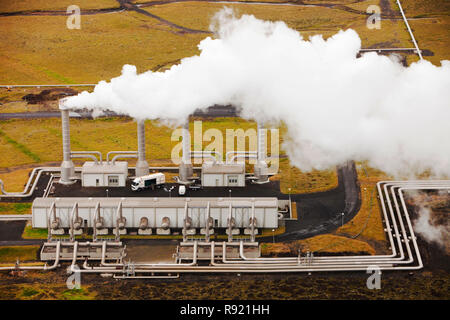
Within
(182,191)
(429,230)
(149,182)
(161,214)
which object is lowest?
(429,230)

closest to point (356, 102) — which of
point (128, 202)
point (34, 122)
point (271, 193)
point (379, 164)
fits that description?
point (379, 164)

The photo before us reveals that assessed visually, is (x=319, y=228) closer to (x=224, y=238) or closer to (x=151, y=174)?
(x=224, y=238)

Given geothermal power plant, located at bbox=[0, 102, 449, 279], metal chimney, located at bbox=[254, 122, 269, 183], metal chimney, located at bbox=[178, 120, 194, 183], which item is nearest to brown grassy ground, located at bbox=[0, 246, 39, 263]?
geothermal power plant, located at bbox=[0, 102, 449, 279]

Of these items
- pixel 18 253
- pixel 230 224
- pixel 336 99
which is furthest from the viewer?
pixel 336 99

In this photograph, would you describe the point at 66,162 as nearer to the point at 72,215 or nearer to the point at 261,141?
the point at 72,215

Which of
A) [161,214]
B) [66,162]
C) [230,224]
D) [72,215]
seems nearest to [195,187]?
[161,214]

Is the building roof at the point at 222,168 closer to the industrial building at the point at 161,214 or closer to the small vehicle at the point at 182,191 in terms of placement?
the small vehicle at the point at 182,191
